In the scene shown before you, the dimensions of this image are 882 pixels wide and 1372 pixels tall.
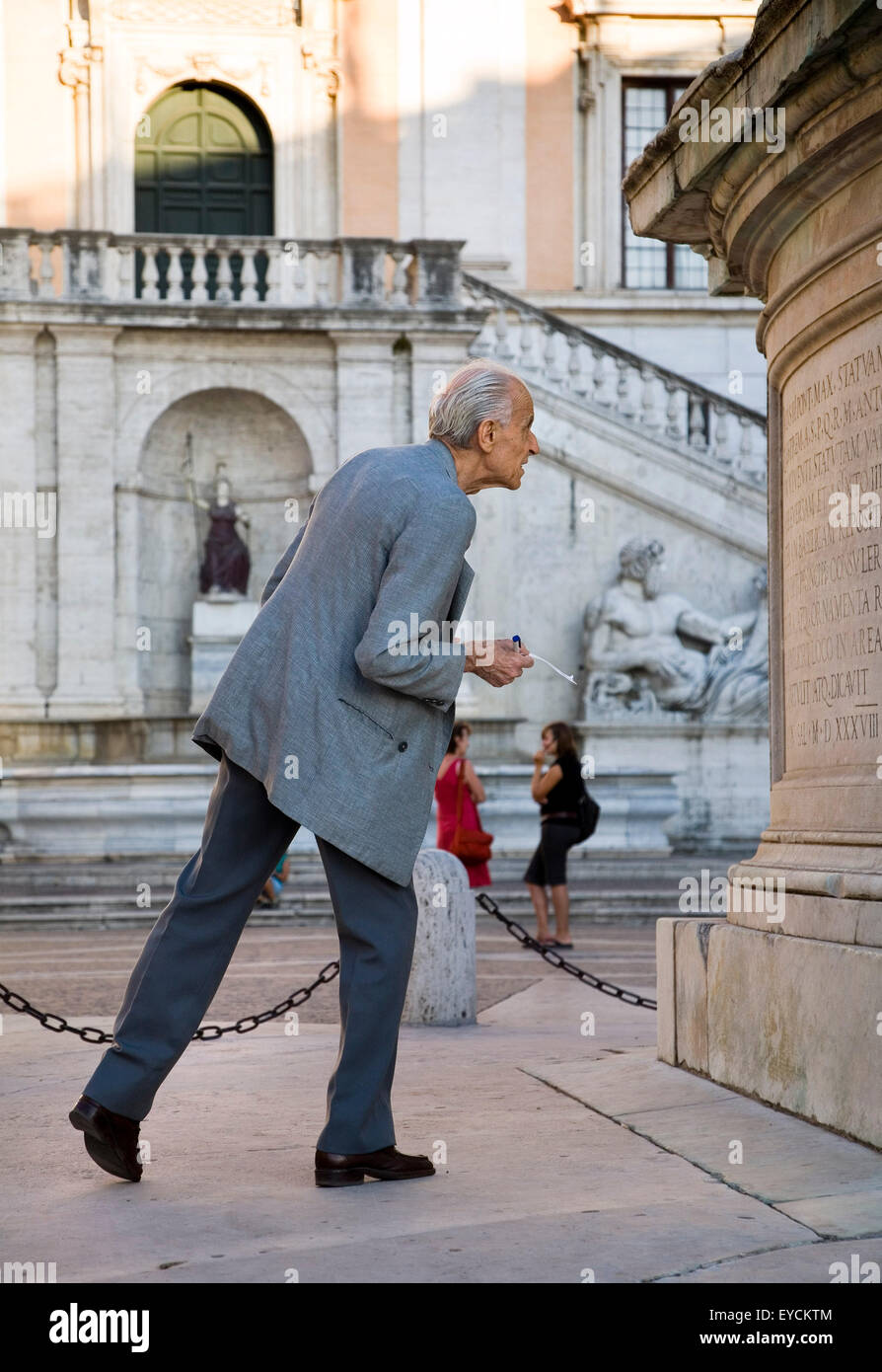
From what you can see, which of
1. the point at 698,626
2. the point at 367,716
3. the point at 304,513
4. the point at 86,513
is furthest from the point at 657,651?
the point at 367,716

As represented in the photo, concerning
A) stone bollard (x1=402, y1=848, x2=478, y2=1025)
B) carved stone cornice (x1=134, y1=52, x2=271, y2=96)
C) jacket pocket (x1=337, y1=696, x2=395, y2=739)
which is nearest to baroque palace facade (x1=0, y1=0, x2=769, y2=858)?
carved stone cornice (x1=134, y1=52, x2=271, y2=96)

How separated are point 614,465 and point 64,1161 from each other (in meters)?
16.6

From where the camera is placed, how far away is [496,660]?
4.12 metres

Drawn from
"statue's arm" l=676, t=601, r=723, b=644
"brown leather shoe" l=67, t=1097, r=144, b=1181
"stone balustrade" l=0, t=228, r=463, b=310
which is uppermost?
"stone balustrade" l=0, t=228, r=463, b=310

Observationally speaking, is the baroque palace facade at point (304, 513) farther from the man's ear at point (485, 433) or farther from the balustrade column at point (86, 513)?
the man's ear at point (485, 433)

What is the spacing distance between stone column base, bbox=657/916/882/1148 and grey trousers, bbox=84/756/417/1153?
1.04 m

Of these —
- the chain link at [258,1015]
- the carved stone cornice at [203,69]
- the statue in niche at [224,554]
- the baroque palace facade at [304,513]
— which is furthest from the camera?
the carved stone cornice at [203,69]

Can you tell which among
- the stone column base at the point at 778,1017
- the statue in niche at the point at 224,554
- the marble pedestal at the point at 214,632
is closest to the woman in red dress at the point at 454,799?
the stone column base at the point at 778,1017

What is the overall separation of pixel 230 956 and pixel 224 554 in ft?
55.2

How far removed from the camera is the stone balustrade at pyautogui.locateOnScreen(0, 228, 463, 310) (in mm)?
19906

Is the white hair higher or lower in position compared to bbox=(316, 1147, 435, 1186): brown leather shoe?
higher

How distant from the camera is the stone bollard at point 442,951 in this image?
25.6 ft

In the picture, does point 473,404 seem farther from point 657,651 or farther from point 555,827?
point 657,651

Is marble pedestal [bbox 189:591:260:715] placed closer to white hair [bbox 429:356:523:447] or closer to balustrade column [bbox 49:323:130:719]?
balustrade column [bbox 49:323:130:719]
